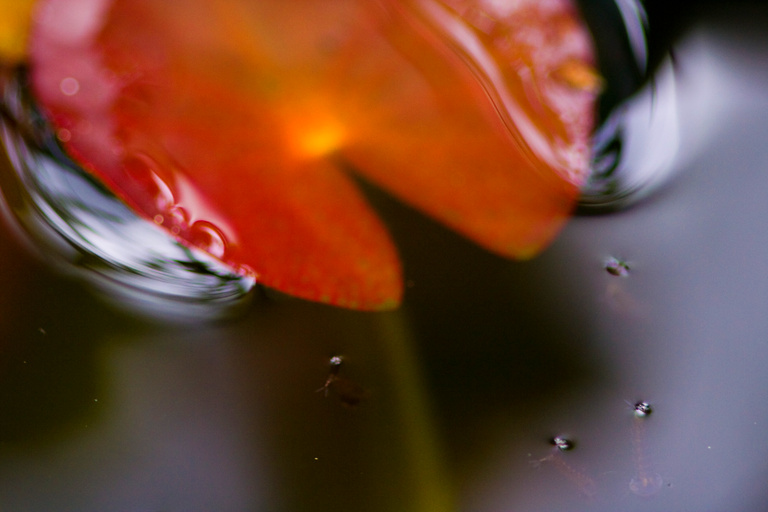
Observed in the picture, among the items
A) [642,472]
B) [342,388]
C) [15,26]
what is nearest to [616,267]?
[642,472]

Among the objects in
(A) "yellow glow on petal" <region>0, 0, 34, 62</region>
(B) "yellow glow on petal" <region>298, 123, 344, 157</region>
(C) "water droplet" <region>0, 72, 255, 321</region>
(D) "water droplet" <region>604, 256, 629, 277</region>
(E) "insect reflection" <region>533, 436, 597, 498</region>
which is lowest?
(E) "insect reflection" <region>533, 436, 597, 498</region>

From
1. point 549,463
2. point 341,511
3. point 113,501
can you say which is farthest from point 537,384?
point 113,501

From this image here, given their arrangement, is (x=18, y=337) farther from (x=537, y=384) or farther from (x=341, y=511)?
(x=537, y=384)

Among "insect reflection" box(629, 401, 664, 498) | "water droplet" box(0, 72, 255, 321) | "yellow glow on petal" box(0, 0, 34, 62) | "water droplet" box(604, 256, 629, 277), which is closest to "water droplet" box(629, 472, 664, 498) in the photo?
"insect reflection" box(629, 401, 664, 498)

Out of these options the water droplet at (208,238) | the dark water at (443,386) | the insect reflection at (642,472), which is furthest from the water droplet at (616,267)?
the water droplet at (208,238)

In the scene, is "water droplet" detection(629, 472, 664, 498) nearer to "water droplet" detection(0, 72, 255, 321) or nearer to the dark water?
the dark water

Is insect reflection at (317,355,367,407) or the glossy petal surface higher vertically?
the glossy petal surface
